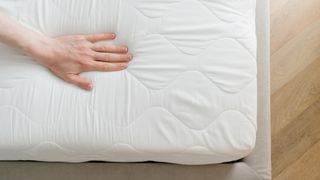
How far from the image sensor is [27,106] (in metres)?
0.92

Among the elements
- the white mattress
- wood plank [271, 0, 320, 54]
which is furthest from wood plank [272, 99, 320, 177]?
the white mattress

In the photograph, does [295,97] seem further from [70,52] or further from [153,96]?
[70,52]

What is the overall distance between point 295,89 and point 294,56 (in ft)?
0.32

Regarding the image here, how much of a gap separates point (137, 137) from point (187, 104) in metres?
0.12

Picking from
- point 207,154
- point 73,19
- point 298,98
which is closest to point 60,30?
point 73,19

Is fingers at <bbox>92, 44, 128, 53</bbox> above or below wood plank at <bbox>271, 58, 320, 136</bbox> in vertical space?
above

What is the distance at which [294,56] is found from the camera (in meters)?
1.28

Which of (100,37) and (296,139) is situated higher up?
(100,37)

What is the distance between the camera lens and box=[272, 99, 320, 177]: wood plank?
121 cm

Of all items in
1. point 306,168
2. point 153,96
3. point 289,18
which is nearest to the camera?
point 153,96

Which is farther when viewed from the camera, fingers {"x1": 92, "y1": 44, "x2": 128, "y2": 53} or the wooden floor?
the wooden floor

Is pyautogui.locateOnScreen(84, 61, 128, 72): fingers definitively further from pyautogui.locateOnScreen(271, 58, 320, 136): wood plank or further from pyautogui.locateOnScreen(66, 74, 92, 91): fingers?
pyautogui.locateOnScreen(271, 58, 320, 136): wood plank

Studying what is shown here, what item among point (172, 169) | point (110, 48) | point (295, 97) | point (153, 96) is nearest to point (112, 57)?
point (110, 48)

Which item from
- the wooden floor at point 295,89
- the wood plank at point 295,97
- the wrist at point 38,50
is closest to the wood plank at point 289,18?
the wooden floor at point 295,89
